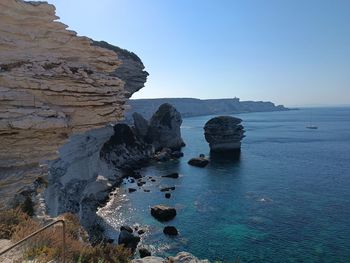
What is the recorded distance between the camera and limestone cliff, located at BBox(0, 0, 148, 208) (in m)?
16.3

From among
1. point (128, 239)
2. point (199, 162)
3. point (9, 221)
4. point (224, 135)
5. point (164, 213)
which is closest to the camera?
point (9, 221)

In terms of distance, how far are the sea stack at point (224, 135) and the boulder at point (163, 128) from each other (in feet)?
32.9

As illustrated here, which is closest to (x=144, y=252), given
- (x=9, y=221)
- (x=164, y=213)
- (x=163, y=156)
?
(x=164, y=213)

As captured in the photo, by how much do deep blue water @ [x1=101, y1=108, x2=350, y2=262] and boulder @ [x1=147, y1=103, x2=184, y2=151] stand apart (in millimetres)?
21080

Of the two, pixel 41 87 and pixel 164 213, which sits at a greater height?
pixel 41 87

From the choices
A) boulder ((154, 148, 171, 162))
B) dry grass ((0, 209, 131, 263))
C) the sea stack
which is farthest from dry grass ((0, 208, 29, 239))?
the sea stack

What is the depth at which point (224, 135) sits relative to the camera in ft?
317

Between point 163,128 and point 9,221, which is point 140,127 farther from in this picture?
point 9,221

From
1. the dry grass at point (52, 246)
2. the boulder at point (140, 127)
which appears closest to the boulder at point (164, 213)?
the dry grass at point (52, 246)

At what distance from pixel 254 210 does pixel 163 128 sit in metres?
56.7

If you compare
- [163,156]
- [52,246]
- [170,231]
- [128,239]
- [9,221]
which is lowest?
[170,231]

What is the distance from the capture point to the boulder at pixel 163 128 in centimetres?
9869

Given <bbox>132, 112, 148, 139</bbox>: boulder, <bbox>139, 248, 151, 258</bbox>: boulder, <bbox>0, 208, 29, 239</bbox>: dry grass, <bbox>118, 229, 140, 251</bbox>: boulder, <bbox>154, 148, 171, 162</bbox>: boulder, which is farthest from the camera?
<bbox>132, 112, 148, 139</bbox>: boulder

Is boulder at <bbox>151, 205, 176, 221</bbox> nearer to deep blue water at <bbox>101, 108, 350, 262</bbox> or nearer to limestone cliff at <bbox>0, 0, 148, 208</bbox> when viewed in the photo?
deep blue water at <bbox>101, 108, 350, 262</bbox>
